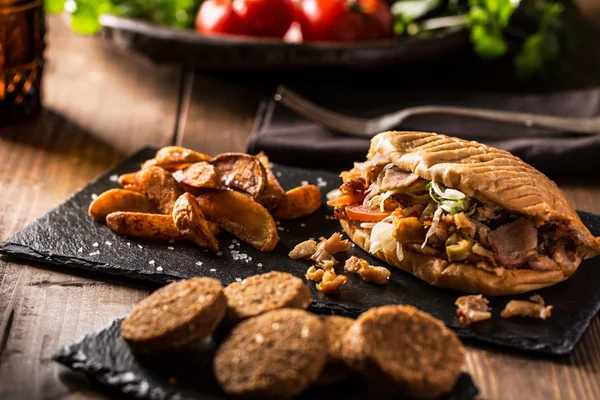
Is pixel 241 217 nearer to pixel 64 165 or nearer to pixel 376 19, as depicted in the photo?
pixel 64 165

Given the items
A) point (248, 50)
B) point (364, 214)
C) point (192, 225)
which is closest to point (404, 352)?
point (364, 214)

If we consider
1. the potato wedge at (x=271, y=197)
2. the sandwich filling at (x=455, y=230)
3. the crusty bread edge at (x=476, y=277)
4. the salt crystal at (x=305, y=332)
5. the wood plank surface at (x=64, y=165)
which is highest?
the salt crystal at (x=305, y=332)

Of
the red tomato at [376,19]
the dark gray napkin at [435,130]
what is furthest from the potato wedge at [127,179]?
the red tomato at [376,19]

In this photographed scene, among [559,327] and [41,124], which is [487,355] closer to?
[559,327]

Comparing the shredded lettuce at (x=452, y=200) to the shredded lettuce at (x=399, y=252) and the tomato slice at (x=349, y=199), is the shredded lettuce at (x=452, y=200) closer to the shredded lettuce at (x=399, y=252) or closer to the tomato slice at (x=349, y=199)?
the shredded lettuce at (x=399, y=252)

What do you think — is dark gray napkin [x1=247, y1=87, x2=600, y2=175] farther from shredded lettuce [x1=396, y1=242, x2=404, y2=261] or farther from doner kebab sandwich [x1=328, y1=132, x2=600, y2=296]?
shredded lettuce [x1=396, y1=242, x2=404, y2=261]

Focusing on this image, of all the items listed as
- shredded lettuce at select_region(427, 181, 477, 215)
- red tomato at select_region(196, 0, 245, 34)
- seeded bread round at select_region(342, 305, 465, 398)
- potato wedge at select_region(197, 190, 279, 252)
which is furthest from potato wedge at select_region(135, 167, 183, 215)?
red tomato at select_region(196, 0, 245, 34)
